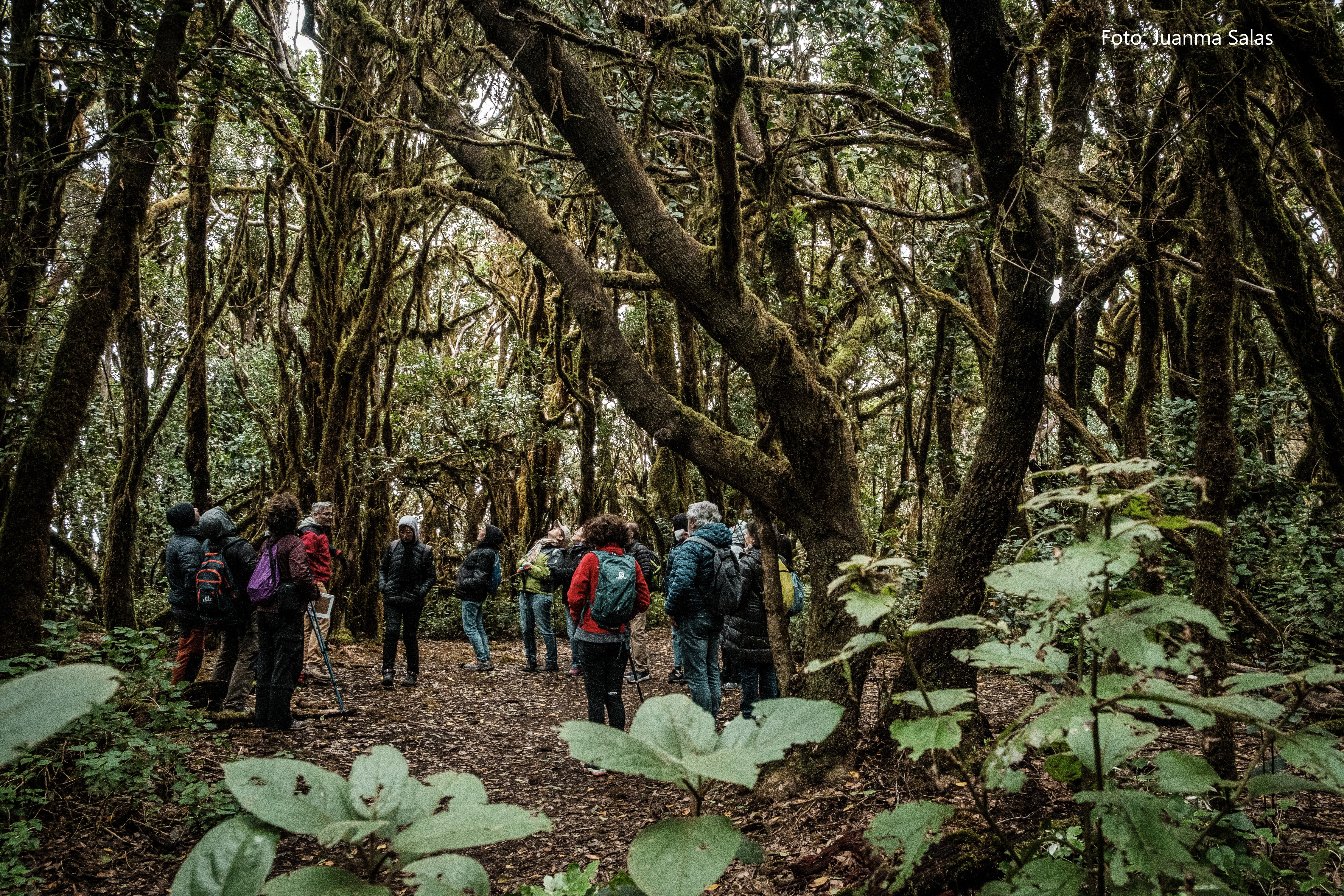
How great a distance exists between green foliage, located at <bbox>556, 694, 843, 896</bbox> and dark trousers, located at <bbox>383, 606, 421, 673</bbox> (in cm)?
762

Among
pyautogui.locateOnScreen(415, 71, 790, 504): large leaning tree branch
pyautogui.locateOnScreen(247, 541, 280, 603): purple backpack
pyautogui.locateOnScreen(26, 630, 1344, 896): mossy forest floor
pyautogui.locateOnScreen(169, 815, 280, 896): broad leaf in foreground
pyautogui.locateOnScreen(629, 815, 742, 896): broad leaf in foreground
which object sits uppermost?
pyautogui.locateOnScreen(415, 71, 790, 504): large leaning tree branch

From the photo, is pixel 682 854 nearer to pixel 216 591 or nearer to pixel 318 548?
pixel 216 591

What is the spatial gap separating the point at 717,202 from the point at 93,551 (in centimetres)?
1296

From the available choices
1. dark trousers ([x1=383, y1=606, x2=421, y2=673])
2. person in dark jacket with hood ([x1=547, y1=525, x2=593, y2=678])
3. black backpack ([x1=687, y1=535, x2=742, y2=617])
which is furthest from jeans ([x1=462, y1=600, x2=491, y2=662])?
black backpack ([x1=687, y1=535, x2=742, y2=617])

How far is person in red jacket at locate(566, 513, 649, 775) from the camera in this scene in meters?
5.62

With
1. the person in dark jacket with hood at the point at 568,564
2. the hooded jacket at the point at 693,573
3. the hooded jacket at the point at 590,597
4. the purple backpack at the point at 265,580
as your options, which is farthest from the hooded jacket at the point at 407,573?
the hooded jacket at the point at 693,573

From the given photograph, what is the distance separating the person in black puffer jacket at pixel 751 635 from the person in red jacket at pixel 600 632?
3.05 feet

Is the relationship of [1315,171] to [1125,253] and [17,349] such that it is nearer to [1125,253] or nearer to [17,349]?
[1125,253]

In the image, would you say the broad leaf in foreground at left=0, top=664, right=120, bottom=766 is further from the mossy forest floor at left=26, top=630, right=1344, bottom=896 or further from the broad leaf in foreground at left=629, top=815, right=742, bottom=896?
the mossy forest floor at left=26, top=630, right=1344, bottom=896

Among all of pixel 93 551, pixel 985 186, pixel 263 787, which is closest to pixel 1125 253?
pixel 985 186

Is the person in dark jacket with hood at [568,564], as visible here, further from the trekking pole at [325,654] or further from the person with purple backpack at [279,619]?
the person with purple backpack at [279,619]

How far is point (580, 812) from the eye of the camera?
4945mm

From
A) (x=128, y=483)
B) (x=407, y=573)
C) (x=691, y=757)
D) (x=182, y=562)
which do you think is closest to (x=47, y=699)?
(x=691, y=757)

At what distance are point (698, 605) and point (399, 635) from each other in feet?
14.5
